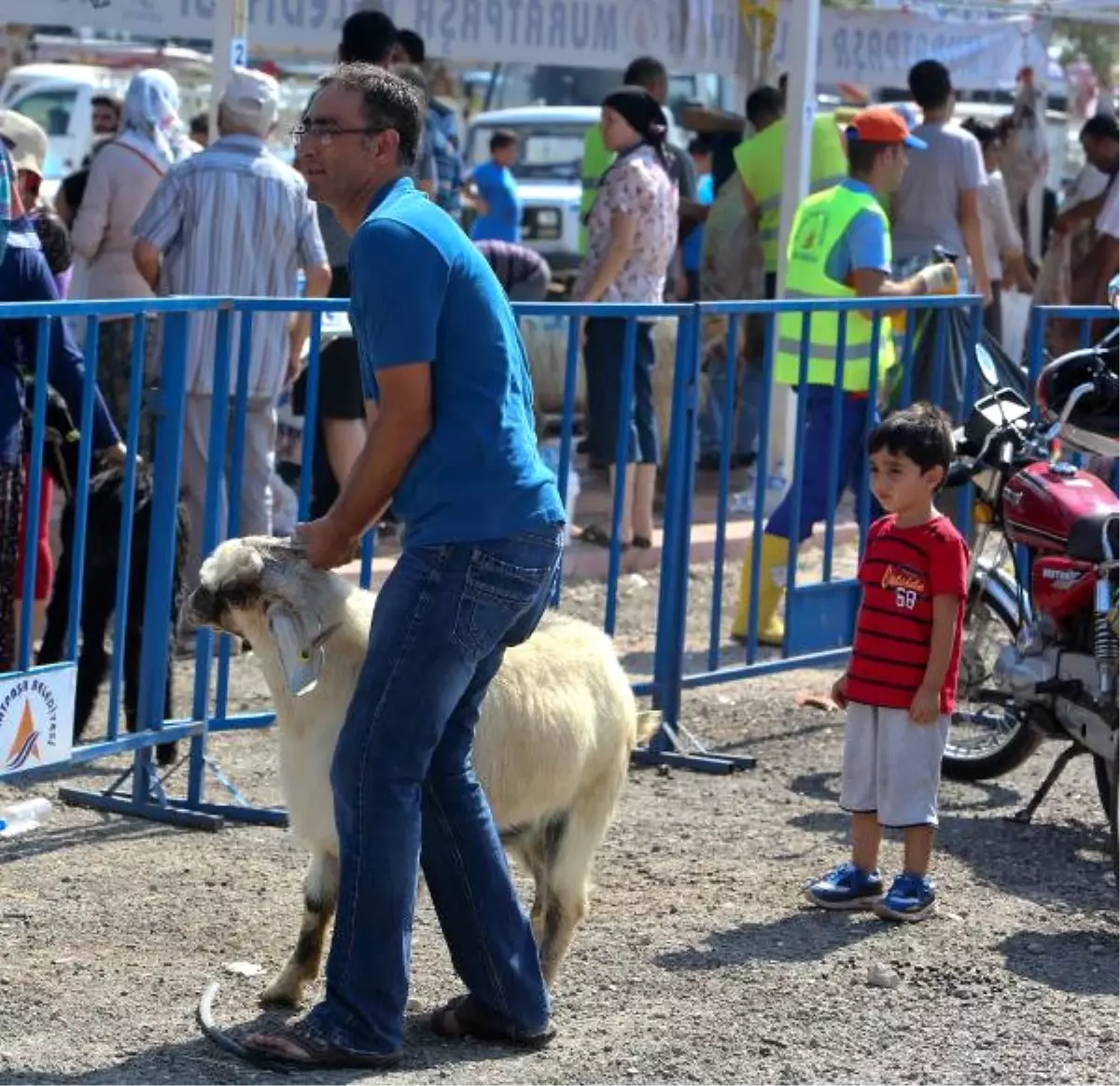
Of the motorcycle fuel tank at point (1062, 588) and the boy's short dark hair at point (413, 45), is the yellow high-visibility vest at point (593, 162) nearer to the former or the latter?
the boy's short dark hair at point (413, 45)

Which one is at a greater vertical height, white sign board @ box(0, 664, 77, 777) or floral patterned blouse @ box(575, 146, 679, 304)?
floral patterned blouse @ box(575, 146, 679, 304)

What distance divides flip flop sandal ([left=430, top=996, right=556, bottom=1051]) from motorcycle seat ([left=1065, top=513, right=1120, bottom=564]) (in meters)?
2.33

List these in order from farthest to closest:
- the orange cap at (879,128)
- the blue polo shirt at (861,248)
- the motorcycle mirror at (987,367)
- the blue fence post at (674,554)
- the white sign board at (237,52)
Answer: the white sign board at (237,52)
the orange cap at (879,128)
the blue polo shirt at (861,248)
the blue fence post at (674,554)
the motorcycle mirror at (987,367)

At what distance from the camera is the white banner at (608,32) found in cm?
1039

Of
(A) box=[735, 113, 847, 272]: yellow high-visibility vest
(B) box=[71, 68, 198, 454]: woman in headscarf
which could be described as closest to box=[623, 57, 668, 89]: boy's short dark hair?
(A) box=[735, 113, 847, 272]: yellow high-visibility vest

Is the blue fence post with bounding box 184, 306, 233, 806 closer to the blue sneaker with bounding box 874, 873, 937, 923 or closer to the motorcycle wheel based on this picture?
the blue sneaker with bounding box 874, 873, 937, 923

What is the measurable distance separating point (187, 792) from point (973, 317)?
137 inches

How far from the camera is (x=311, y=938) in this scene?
484 cm

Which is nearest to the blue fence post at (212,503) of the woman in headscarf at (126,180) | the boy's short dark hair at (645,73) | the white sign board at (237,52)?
the woman in headscarf at (126,180)

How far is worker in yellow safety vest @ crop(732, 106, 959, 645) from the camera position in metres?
8.10

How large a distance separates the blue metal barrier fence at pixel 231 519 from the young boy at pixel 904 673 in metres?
1.18

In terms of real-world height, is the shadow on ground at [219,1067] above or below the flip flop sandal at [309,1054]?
below

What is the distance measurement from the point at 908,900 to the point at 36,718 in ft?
7.45

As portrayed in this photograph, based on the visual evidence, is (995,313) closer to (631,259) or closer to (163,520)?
(631,259)
